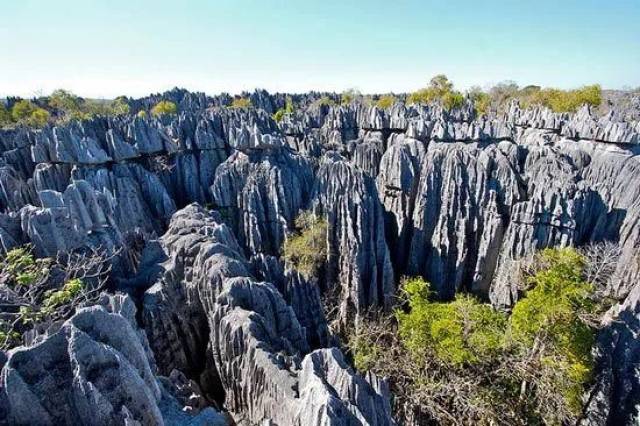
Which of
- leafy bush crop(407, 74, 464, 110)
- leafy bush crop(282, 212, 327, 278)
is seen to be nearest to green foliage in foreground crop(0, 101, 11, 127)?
leafy bush crop(282, 212, 327, 278)

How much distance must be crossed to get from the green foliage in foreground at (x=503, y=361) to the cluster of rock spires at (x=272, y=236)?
2050mm

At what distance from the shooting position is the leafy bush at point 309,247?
23.3 meters

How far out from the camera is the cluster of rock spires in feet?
20.7

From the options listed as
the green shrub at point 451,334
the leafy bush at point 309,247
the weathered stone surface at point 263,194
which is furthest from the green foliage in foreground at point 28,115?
the green shrub at point 451,334

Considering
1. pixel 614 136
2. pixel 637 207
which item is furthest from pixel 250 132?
pixel 614 136

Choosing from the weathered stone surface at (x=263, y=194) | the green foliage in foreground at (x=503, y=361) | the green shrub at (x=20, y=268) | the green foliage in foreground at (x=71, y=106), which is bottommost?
the green foliage in foreground at (x=503, y=361)

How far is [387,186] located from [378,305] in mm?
9712

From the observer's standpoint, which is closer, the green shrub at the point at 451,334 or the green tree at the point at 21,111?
the green shrub at the point at 451,334

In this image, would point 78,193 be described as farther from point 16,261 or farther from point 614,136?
point 614,136

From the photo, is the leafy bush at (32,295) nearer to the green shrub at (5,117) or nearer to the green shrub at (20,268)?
the green shrub at (20,268)

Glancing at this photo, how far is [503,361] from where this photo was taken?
14.6m

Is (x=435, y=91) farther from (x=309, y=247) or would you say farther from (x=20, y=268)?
(x=20, y=268)

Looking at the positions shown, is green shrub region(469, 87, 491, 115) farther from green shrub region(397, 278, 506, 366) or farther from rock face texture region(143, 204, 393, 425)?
rock face texture region(143, 204, 393, 425)

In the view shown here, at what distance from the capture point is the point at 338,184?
24.1m
